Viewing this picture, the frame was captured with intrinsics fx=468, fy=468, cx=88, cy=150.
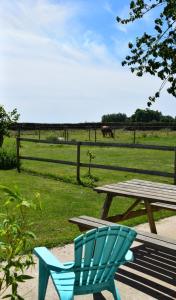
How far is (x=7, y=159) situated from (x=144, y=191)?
9.39 metres

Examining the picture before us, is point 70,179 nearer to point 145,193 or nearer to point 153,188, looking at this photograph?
point 153,188

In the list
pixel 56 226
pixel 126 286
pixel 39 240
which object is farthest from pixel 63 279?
pixel 56 226

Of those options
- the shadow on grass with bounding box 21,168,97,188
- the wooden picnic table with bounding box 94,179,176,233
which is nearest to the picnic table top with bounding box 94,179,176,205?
the wooden picnic table with bounding box 94,179,176,233

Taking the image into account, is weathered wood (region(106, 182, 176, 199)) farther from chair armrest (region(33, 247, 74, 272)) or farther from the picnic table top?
chair armrest (region(33, 247, 74, 272))

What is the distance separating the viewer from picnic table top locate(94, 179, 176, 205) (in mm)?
5531

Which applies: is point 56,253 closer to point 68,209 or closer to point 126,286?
point 126,286

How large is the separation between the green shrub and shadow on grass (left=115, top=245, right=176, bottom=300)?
9718mm

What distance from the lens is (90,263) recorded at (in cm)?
342

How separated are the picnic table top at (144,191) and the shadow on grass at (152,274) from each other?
66 cm

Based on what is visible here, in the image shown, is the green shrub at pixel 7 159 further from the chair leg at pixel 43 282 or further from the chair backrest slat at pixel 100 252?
the chair backrest slat at pixel 100 252

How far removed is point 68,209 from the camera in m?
8.41

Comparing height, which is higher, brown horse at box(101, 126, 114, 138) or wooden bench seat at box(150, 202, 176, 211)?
brown horse at box(101, 126, 114, 138)

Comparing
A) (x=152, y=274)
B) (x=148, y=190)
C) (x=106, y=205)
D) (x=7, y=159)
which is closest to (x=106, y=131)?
(x=7, y=159)

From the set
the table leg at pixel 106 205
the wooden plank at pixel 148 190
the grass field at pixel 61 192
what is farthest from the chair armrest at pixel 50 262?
the table leg at pixel 106 205
